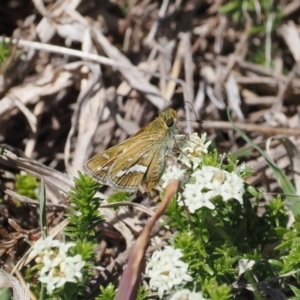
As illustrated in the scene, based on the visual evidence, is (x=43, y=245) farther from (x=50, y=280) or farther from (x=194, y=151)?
(x=194, y=151)

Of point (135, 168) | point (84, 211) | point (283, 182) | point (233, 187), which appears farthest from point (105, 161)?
point (283, 182)

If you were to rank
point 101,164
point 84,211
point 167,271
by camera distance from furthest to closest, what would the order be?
point 101,164, point 84,211, point 167,271

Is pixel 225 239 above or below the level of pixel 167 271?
below

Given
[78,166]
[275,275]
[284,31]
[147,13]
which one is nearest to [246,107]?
[284,31]

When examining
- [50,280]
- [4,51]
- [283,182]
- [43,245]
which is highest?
[4,51]

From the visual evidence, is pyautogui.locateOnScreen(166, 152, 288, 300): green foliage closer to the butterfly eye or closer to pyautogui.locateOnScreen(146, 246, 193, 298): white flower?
pyautogui.locateOnScreen(146, 246, 193, 298): white flower

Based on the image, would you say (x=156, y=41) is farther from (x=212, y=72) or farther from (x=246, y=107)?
(x=246, y=107)

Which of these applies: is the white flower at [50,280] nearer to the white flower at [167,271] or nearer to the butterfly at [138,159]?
the white flower at [167,271]
